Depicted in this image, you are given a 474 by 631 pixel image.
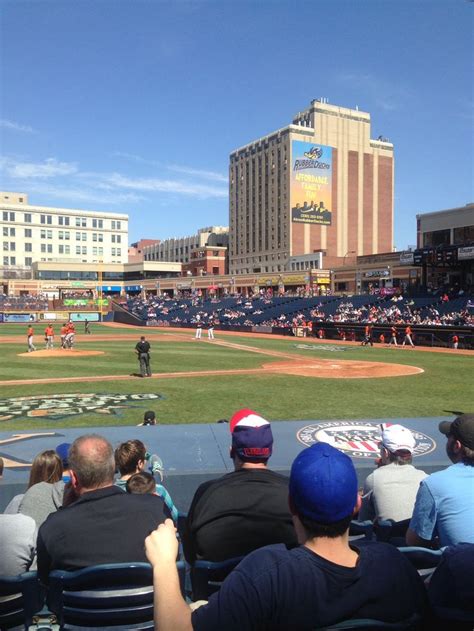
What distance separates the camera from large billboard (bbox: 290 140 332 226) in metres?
98.7

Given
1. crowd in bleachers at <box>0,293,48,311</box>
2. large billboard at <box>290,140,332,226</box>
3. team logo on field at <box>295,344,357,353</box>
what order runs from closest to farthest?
team logo on field at <box>295,344,357,353</box>
crowd in bleachers at <box>0,293,48,311</box>
large billboard at <box>290,140,332,226</box>

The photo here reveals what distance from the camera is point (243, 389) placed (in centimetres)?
1764

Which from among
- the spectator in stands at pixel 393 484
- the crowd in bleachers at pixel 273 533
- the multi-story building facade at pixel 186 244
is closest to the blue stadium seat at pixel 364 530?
the crowd in bleachers at pixel 273 533

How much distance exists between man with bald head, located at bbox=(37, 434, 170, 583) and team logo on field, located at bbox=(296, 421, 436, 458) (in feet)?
A: 17.6

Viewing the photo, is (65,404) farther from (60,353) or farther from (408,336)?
(408,336)

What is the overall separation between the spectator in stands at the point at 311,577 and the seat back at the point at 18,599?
138 centimetres

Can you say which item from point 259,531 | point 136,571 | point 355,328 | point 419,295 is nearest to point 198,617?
point 136,571

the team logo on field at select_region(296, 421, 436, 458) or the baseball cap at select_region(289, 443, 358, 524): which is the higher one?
the baseball cap at select_region(289, 443, 358, 524)

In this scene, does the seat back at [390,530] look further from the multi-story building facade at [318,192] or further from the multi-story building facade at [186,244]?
the multi-story building facade at [186,244]

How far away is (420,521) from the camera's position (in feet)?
11.3

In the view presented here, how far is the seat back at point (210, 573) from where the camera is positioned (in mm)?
2934

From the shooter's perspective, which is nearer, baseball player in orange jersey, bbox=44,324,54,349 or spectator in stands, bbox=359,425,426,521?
spectator in stands, bbox=359,425,426,521

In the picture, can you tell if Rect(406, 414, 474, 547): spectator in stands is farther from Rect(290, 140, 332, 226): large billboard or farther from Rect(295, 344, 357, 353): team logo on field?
Rect(290, 140, 332, 226): large billboard

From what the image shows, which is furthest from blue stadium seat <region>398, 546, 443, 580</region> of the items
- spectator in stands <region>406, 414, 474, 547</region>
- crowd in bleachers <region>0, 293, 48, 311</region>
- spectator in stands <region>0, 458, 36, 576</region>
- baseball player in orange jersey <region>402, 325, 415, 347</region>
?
crowd in bleachers <region>0, 293, 48, 311</region>
